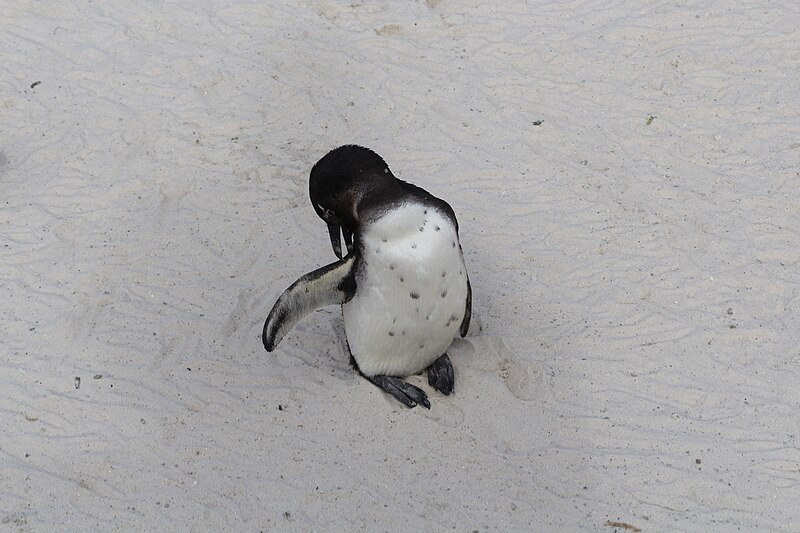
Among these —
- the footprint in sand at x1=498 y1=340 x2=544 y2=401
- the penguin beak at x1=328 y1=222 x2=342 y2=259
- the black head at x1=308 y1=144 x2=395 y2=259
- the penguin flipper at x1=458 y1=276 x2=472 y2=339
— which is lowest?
the footprint in sand at x1=498 y1=340 x2=544 y2=401

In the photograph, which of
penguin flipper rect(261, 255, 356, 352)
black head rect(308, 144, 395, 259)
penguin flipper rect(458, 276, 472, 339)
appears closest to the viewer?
black head rect(308, 144, 395, 259)

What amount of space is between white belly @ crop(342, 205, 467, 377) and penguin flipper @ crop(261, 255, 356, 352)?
2.7 inches

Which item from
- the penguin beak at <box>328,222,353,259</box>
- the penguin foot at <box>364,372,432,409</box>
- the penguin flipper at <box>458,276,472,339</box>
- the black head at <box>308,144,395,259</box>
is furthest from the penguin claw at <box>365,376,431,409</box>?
the black head at <box>308,144,395,259</box>

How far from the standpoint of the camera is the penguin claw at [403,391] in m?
3.93

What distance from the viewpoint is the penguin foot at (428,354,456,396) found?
157 inches

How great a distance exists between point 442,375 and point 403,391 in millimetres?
195

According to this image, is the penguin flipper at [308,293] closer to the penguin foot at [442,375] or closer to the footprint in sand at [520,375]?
the penguin foot at [442,375]

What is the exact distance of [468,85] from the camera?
5930mm

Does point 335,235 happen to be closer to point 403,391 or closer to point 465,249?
point 403,391

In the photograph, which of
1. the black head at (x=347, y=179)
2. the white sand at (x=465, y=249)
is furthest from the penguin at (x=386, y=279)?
the white sand at (x=465, y=249)

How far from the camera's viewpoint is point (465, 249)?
15.9 ft

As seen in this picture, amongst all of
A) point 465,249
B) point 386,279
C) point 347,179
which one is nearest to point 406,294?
point 386,279

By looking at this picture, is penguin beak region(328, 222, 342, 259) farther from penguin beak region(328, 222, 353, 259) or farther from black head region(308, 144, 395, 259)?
black head region(308, 144, 395, 259)

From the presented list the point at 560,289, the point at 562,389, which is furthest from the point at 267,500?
the point at 560,289
